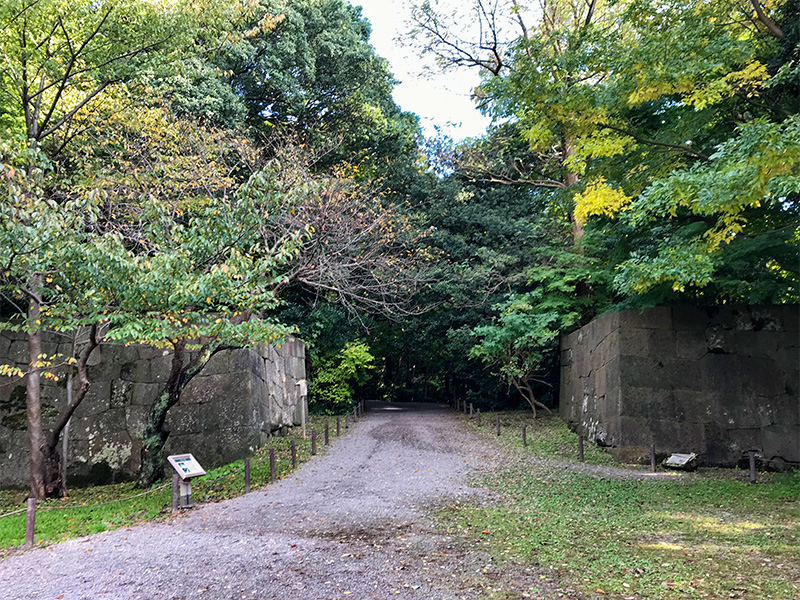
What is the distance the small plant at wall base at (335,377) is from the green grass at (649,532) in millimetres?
10144

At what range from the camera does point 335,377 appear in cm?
1900

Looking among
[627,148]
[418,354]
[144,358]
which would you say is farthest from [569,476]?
[418,354]

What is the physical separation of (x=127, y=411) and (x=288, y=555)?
783 cm

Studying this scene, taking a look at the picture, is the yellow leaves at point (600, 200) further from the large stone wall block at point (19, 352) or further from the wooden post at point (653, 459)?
the large stone wall block at point (19, 352)

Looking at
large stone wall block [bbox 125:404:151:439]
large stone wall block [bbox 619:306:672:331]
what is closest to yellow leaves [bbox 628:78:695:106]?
large stone wall block [bbox 619:306:672:331]

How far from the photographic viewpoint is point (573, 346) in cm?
1555

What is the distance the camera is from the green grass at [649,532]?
441 cm

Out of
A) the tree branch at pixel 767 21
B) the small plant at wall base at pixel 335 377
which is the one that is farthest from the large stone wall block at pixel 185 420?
the tree branch at pixel 767 21

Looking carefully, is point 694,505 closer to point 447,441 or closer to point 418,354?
point 447,441

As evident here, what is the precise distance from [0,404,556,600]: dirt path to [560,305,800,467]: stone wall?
4579 millimetres

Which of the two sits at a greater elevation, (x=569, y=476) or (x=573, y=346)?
(x=573, y=346)

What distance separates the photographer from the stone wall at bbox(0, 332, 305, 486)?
1115 centimetres

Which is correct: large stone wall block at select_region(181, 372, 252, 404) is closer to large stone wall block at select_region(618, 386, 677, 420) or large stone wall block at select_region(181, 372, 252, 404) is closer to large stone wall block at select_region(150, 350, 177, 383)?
large stone wall block at select_region(150, 350, 177, 383)

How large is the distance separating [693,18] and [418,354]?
22.1m
